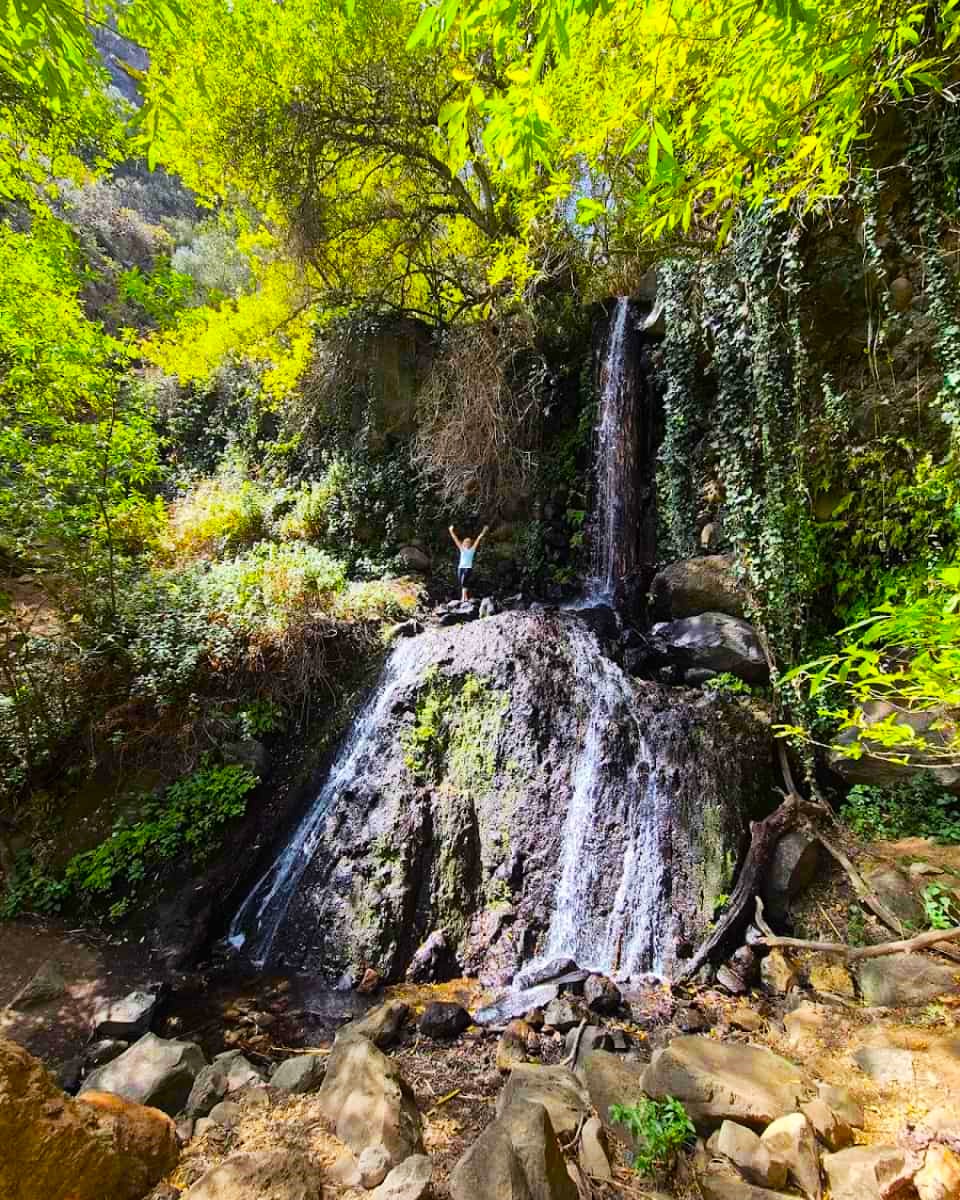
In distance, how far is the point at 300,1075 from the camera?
2.63 meters

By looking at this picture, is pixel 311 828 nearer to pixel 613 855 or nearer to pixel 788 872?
pixel 613 855

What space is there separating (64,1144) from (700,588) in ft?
19.8

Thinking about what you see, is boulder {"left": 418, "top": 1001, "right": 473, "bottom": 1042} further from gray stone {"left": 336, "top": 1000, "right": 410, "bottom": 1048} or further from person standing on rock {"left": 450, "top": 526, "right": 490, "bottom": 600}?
person standing on rock {"left": 450, "top": 526, "right": 490, "bottom": 600}

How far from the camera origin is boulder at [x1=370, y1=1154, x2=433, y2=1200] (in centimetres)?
177

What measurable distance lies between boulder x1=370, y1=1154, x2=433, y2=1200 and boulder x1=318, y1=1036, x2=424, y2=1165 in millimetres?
121

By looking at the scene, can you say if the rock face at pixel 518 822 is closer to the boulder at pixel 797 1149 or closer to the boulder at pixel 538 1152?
the boulder at pixel 797 1149

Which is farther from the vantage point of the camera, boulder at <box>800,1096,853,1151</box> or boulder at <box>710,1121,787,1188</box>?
boulder at <box>800,1096,853,1151</box>

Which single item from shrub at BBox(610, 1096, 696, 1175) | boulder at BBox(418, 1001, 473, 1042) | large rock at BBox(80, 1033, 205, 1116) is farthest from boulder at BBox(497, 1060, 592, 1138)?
large rock at BBox(80, 1033, 205, 1116)

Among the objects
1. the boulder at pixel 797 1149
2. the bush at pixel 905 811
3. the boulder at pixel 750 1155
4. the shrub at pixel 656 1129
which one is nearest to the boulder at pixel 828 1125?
the boulder at pixel 797 1149

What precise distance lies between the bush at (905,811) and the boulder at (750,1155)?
3046 mm

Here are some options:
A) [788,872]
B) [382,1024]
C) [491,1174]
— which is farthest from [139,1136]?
[788,872]

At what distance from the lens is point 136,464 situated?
5859mm

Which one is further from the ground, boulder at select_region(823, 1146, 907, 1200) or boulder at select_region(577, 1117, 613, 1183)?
boulder at select_region(823, 1146, 907, 1200)

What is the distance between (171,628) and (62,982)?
3.17 metres
